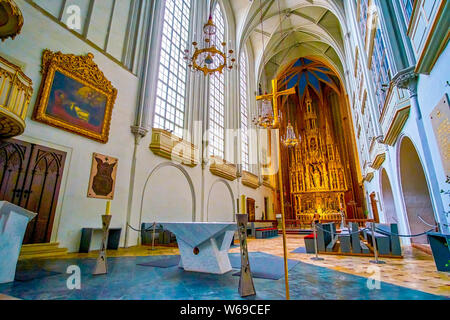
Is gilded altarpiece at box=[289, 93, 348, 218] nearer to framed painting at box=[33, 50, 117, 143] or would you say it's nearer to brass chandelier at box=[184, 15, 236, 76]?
brass chandelier at box=[184, 15, 236, 76]

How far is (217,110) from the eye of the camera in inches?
502

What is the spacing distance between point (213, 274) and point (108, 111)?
19.8 feet

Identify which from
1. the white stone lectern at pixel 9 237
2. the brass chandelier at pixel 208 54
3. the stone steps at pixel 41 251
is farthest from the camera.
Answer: the brass chandelier at pixel 208 54

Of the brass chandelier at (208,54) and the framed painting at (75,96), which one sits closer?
the framed painting at (75,96)

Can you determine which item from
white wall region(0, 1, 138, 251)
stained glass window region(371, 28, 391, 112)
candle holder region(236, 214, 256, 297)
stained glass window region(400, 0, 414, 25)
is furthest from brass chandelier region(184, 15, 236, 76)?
candle holder region(236, 214, 256, 297)

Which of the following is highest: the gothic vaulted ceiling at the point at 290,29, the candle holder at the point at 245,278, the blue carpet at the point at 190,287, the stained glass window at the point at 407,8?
the gothic vaulted ceiling at the point at 290,29

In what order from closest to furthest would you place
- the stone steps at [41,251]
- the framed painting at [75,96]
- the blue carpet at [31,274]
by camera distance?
the blue carpet at [31,274] < the stone steps at [41,251] < the framed painting at [75,96]

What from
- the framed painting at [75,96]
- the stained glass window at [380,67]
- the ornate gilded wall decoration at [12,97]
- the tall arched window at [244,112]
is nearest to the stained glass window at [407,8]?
the stained glass window at [380,67]

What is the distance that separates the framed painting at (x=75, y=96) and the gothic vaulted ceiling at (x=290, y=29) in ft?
35.7

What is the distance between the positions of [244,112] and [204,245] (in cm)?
1417

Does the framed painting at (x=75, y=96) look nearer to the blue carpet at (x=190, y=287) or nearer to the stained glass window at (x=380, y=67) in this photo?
the blue carpet at (x=190, y=287)

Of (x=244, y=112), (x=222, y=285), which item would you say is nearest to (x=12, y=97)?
(x=222, y=285)

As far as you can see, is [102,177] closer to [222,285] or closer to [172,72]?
[222,285]

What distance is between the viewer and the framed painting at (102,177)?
6274 millimetres
